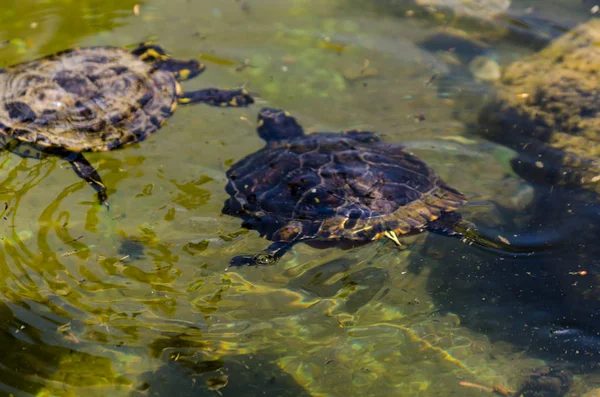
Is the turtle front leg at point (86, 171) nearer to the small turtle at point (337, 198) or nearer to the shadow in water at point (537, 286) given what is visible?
the small turtle at point (337, 198)

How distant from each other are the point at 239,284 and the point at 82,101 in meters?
2.69

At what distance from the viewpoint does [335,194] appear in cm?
411

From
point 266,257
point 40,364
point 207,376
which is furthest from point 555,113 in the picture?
point 40,364

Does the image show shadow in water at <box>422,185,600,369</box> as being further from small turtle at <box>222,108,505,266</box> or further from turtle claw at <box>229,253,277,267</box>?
turtle claw at <box>229,253,277,267</box>

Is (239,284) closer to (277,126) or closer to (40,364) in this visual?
(40,364)

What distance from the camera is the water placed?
134 inches

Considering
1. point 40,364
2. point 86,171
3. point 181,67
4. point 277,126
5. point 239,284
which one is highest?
point 181,67

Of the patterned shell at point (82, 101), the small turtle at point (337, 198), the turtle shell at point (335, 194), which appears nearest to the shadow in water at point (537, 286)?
the small turtle at point (337, 198)

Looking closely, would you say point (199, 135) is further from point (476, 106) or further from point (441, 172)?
point (476, 106)

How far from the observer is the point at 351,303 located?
3.78m

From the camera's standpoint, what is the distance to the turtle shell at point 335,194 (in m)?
4.04

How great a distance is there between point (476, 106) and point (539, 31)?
1.95m

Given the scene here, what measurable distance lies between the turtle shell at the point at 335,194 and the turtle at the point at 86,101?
1.34 meters

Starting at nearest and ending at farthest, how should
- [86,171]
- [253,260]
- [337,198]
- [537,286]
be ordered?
[537,286] → [253,260] → [337,198] → [86,171]
